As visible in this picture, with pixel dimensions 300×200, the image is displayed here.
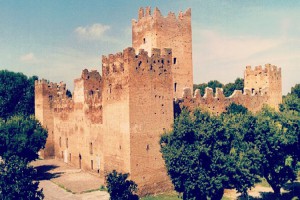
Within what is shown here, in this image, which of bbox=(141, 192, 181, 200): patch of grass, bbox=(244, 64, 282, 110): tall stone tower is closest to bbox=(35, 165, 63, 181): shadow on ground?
bbox=(141, 192, 181, 200): patch of grass

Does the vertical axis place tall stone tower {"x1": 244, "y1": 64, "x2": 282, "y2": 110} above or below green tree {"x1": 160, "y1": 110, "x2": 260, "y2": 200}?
above

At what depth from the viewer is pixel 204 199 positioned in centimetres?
3003

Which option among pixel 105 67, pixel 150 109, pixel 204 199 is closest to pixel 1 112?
pixel 105 67

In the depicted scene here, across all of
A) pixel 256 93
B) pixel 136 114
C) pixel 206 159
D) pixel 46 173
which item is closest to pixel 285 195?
pixel 206 159

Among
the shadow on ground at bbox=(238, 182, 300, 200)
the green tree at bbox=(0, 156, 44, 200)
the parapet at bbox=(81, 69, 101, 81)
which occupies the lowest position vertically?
the shadow on ground at bbox=(238, 182, 300, 200)

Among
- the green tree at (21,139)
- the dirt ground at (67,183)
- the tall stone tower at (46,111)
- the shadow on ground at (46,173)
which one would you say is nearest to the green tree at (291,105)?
the dirt ground at (67,183)

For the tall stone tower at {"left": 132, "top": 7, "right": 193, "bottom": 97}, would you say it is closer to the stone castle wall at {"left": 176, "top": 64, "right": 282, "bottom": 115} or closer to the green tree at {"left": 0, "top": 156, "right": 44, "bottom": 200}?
the stone castle wall at {"left": 176, "top": 64, "right": 282, "bottom": 115}

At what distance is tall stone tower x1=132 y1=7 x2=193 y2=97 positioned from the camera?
45.7 metres

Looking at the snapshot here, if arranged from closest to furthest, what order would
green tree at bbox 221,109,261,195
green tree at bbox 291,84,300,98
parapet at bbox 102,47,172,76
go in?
green tree at bbox 221,109,261,195 < parapet at bbox 102,47,172,76 < green tree at bbox 291,84,300,98

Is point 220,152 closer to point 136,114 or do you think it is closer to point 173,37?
point 136,114

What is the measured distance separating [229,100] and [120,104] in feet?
56.3

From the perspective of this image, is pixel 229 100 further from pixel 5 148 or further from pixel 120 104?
pixel 5 148

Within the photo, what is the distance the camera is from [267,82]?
5050cm

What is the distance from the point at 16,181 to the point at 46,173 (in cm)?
2251
